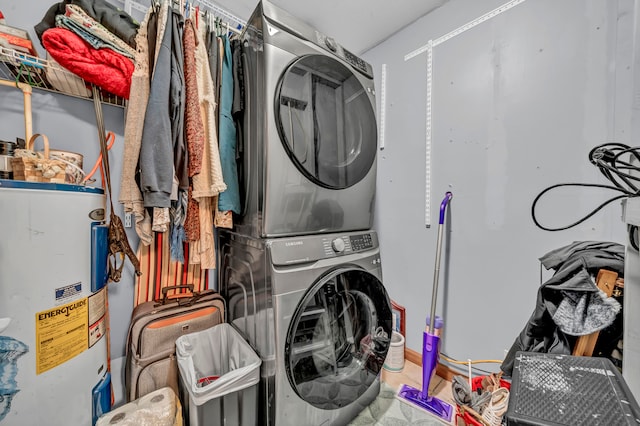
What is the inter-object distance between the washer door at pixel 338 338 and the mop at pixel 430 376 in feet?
0.96

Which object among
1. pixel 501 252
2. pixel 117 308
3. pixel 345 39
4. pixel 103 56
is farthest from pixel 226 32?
pixel 501 252

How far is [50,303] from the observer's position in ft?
2.61

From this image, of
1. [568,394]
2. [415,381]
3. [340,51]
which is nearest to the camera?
[568,394]

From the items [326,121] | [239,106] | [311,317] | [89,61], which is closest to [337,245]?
[311,317]

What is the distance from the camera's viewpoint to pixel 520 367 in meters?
0.54

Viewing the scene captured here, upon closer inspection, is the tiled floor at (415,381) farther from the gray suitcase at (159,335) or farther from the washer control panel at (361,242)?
the gray suitcase at (159,335)

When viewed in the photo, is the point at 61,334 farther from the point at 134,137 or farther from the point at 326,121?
the point at 326,121

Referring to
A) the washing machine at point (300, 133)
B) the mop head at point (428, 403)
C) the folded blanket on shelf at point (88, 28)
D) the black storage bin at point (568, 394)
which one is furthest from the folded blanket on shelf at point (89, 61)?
the mop head at point (428, 403)

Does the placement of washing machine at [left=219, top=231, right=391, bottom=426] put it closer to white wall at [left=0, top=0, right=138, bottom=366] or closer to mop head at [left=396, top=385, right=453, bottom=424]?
mop head at [left=396, top=385, right=453, bottom=424]

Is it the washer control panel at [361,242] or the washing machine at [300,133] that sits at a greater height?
the washing machine at [300,133]

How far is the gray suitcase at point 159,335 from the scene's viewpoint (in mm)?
1139

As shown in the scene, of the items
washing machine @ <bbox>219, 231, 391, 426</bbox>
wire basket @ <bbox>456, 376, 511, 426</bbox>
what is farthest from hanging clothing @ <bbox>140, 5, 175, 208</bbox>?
wire basket @ <bbox>456, 376, 511, 426</bbox>

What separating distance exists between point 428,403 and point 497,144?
59.9 inches

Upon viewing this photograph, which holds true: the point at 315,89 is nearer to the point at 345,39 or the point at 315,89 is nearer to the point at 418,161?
the point at 418,161
